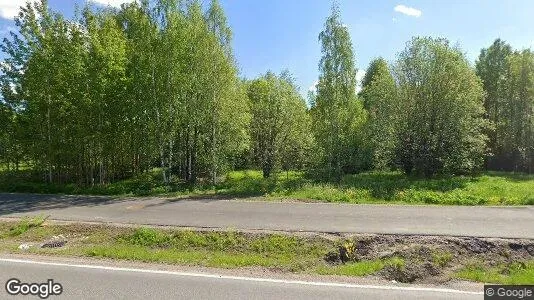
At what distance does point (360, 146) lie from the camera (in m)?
30.7

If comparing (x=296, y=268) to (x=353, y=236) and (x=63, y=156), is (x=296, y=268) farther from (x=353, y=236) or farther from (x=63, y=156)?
(x=63, y=156)

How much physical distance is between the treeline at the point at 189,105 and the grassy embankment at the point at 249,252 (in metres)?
10.3

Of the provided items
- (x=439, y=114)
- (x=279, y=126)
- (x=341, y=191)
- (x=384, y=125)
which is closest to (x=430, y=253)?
(x=341, y=191)

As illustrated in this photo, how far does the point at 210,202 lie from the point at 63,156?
36.8 feet

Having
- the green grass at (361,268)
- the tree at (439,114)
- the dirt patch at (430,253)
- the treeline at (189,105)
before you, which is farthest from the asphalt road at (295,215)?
the tree at (439,114)

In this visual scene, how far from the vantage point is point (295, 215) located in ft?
45.2

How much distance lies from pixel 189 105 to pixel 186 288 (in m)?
16.6

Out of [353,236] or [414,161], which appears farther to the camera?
[414,161]

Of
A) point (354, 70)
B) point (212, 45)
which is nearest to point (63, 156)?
point (212, 45)

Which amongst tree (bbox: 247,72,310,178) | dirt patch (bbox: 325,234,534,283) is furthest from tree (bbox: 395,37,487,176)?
dirt patch (bbox: 325,234,534,283)

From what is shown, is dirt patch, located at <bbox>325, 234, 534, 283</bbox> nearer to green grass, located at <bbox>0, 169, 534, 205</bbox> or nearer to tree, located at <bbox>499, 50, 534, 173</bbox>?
green grass, located at <bbox>0, 169, 534, 205</bbox>

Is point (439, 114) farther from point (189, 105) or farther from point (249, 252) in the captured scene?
point (249, 252)

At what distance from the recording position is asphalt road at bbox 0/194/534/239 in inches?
451

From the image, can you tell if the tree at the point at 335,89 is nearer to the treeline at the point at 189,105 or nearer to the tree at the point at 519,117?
the treeline at the point at 189,105
